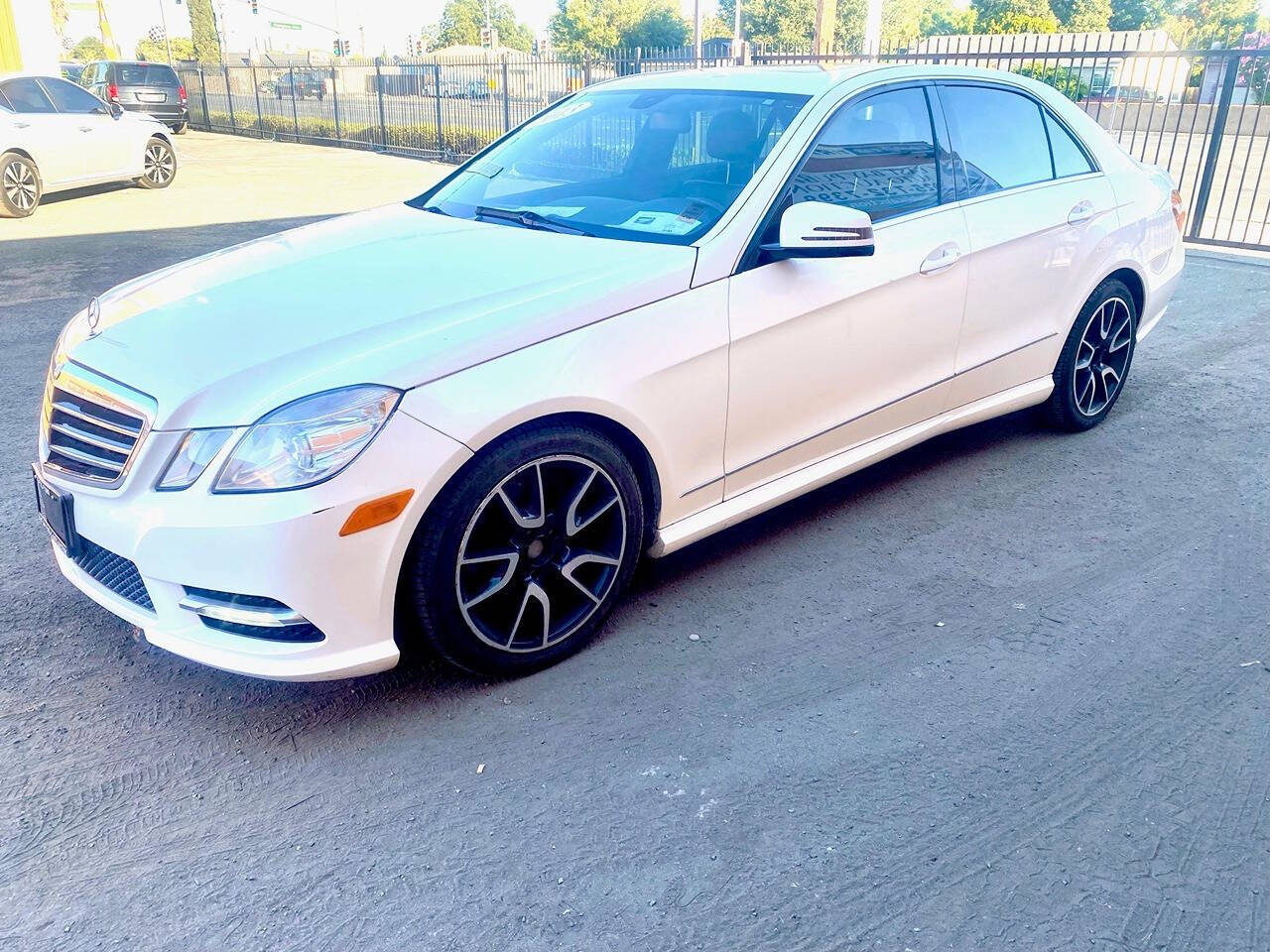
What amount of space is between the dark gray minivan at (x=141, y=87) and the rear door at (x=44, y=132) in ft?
38.0

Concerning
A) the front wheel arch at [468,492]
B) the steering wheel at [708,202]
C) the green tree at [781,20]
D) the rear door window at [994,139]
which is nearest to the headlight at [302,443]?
the front wheel arch at [468,492]

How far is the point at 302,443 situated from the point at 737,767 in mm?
1405

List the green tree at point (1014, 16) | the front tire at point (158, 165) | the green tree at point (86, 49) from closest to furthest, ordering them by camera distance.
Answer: the front tire at point (158, 165) < the green tree at point (1014, 16) < the green tree at point (86, 49)

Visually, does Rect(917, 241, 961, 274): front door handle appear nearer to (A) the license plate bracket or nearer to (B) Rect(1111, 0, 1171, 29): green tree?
(A) the license plate bracket

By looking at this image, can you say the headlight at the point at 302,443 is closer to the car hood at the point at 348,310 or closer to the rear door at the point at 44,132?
the car hood at the point at 348,310

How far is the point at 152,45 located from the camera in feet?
354

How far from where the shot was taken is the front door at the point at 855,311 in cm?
343

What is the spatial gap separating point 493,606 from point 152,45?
124 m

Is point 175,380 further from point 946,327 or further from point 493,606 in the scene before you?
point 946,327

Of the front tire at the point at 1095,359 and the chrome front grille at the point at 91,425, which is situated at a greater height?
the chrome front grille at the point at 91,425

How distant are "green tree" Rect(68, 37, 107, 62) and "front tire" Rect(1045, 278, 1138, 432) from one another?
438ft

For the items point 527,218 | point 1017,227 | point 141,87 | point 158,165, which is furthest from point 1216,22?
point 527,218

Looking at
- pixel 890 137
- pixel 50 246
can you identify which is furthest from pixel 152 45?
pixel 890 137

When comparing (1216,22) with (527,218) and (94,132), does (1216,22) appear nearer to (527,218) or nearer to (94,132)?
(94,132)
